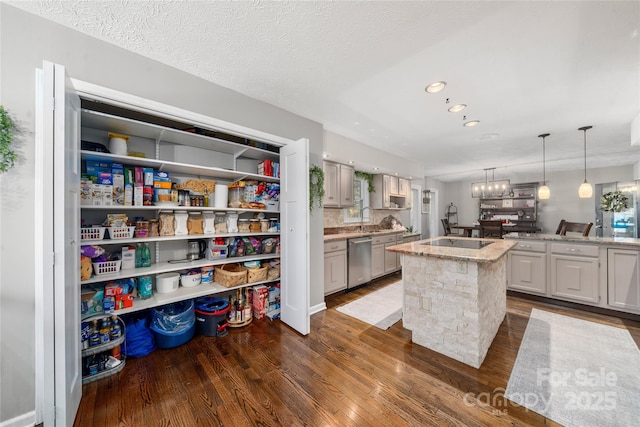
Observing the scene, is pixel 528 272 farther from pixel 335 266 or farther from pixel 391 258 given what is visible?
pixel 335 266

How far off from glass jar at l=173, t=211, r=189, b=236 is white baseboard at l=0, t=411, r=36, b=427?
142 centimetres

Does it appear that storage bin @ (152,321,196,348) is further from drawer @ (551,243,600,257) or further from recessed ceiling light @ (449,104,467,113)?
drawer @ (551,243,600,257)

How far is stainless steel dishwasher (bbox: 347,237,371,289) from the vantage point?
3.80 meters

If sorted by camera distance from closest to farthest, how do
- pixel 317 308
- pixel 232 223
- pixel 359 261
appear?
pixel 232 223
pixel 317 308
pixel 359 261

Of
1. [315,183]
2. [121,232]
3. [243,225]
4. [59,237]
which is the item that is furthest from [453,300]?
[121,232]

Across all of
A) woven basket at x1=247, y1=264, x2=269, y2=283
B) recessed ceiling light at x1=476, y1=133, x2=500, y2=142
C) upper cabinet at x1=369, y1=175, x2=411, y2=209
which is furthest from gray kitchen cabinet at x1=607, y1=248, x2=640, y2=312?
woven basket at x1=247, y1=264, x2=269, y2=283

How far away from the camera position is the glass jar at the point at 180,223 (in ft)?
7.66

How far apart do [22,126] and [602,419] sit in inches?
159

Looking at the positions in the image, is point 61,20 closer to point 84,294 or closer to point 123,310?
point 84,294

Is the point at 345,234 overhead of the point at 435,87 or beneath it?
beneath

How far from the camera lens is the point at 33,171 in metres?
1.45

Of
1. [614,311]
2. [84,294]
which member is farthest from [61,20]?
[614,311]

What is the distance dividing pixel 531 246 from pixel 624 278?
0.90m

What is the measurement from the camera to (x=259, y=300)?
2812 mm
